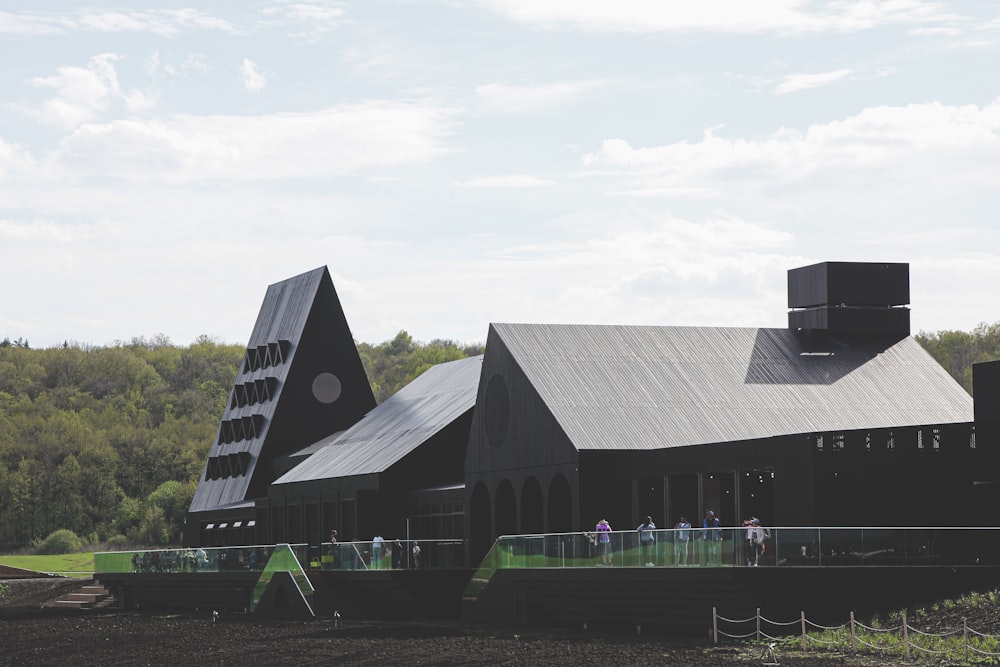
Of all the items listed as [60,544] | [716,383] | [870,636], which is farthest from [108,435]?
[870,636]

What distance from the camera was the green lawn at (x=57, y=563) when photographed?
10464cm

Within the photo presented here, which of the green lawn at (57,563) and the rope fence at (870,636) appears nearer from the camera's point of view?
the rope fence at (870,636)

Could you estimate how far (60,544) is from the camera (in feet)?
427

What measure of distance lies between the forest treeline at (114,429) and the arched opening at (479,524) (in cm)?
5962

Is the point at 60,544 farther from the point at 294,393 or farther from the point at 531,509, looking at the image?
the point at 531,509

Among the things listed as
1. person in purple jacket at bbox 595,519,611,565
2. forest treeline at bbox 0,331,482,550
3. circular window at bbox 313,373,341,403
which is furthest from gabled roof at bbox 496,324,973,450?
forest treeline at bbox 0,331,482,550

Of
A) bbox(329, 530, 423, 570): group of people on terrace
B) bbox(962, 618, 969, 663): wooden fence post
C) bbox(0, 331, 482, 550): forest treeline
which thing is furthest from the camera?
bbox(0, 331, 482, 550): forest treeline

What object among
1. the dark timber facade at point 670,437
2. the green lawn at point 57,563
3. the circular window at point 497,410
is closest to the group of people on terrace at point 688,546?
the dark timber facade at point 670,437

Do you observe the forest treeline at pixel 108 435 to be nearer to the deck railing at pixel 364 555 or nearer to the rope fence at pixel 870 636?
the deck railing at pixel 364 555

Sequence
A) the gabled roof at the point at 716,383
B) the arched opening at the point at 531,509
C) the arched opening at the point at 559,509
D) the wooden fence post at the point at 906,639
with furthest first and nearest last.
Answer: the arched opening at the point at 531,509 < the gabled roof at the point at 716,383 < the arched opening at the point at 559,509 < the wooden fence post at the point at 906,639

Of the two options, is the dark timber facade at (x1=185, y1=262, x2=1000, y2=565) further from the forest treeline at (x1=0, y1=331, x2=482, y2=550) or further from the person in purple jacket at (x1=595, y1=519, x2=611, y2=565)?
the forest treeline at (x1=0, y1=331, x2=482, y2=550)

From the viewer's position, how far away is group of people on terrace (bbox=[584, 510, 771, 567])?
37.8 m

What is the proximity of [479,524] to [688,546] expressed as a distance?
18853 millimetres

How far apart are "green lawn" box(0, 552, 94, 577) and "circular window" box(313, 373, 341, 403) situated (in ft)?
94.9
